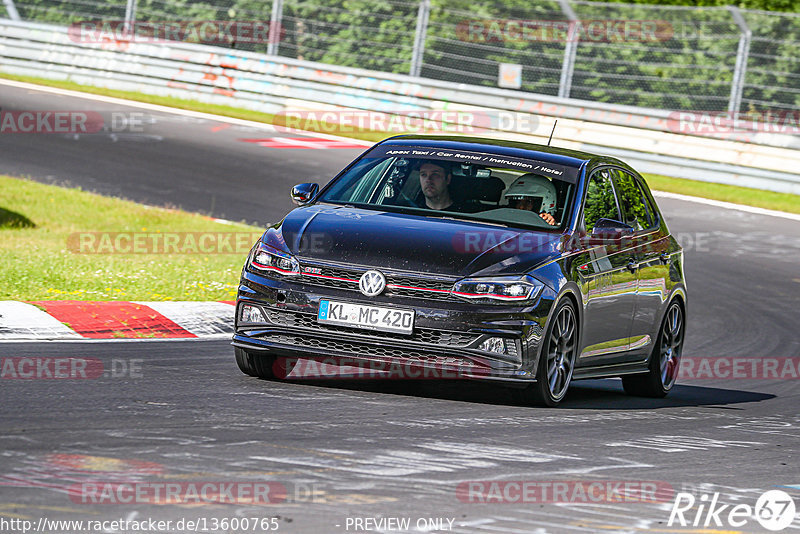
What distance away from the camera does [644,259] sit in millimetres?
9664

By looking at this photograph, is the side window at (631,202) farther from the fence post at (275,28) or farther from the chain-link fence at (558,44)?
the fence post at (275,28)

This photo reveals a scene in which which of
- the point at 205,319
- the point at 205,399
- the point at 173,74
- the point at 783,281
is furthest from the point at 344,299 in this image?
the point at 173,74

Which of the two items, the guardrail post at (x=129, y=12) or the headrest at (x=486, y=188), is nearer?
the headrest at (x=486, y=188)

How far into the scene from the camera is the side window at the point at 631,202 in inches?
388

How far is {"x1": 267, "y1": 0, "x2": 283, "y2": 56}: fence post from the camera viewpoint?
998 inches

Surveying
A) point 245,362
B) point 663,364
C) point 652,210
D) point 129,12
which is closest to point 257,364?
point 245,362

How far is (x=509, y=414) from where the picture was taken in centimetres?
794

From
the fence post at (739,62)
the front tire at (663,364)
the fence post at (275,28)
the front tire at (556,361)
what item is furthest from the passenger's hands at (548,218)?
the fence post at (275,28)

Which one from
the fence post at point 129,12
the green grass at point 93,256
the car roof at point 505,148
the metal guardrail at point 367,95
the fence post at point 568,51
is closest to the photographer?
the car roof at point 505,148

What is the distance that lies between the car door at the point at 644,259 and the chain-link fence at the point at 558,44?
11943mm

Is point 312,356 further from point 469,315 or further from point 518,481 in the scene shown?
point 518,481

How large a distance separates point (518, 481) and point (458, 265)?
2011 mm

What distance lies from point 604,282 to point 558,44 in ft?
47.8

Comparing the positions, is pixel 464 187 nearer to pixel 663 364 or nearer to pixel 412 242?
pixel 412 242
